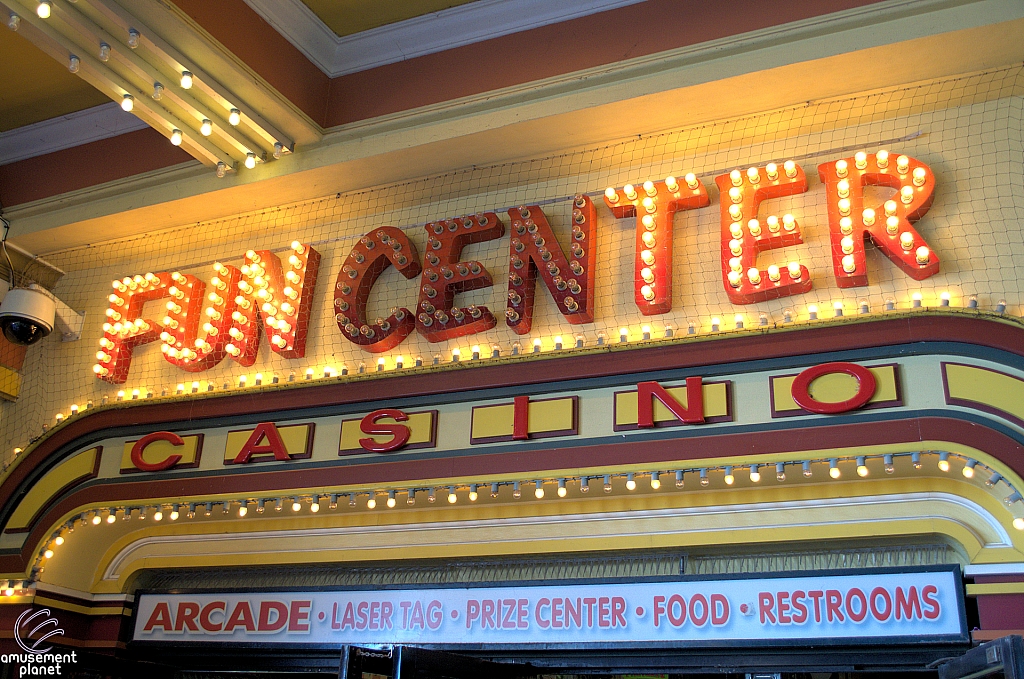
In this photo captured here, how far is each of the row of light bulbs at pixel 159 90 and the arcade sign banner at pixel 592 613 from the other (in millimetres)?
2409

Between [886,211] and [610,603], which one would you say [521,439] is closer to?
[610,603]

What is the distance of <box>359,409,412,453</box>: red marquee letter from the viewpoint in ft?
A: 15.0

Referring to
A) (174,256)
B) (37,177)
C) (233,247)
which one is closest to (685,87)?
(233,247)

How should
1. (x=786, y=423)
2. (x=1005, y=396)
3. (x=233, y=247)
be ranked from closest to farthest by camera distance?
(x=1005, y=396)
(x=786, y=423)
(x=233, y=247)

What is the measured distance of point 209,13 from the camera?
465 centimetres

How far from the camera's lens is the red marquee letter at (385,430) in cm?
458

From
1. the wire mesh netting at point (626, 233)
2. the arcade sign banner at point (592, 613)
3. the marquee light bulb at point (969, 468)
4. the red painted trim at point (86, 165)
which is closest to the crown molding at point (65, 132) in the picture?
the red painted trim at point (86, 165)

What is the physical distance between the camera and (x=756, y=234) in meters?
4.26

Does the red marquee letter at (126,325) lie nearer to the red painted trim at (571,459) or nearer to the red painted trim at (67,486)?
the red painted trim at (67,486)

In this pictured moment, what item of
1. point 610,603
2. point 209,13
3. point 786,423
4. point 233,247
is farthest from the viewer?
point 233,247

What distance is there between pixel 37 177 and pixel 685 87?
4.31 meters

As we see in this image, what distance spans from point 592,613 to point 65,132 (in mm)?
4587

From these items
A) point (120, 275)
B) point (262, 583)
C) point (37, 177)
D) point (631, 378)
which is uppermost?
point (37, 177)

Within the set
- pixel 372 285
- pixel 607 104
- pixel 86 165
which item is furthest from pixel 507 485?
pixel 86 165
